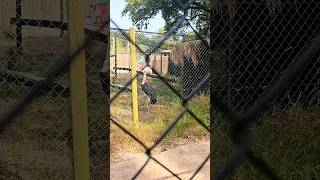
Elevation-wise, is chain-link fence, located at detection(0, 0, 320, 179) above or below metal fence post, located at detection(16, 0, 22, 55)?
below

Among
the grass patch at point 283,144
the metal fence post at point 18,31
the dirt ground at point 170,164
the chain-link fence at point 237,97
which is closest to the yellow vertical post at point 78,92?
the chain-link fence at point 237,97

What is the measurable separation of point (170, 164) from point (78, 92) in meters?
2.32

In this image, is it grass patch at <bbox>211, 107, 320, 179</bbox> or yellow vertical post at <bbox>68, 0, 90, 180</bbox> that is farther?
grass patch at <bbox>211, 107, 320, 179</bbox>

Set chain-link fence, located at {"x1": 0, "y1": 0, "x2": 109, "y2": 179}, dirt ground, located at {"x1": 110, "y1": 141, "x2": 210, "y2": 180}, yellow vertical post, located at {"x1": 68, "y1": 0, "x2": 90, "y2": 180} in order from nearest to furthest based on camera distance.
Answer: yellow vertical post, located at {"x1": 68, "y1": 0, "x2": 90, "y2": 180}
chain-link fence, located at {"x1": 0, "y1": 0, "x2": 109, "y2": 179}
dirt ground, located at {"x1": 110, "y1": 141, "x2": 210, "y2": 180}

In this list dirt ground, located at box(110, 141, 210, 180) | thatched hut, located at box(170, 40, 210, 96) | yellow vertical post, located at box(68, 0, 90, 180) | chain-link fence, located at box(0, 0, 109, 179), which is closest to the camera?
yellow vertical post, located at box(68, 0, 90, 180)

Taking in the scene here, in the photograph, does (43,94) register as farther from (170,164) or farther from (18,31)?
(170,164)

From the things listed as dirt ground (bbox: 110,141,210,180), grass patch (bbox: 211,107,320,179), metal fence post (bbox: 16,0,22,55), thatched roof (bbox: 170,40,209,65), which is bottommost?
dirt ground (bbox: 110,141,210,180)

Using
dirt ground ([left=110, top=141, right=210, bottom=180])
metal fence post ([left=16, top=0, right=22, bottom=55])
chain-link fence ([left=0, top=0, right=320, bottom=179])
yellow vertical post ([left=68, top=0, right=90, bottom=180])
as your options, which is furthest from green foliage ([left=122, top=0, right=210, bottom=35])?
dirt ground ([left=110, top=141, right=210, bottom=180])

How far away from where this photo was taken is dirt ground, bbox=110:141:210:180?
12.1 feet

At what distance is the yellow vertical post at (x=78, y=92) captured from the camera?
2.02 metres

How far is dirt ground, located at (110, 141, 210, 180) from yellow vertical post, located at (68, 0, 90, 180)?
4.82 feet

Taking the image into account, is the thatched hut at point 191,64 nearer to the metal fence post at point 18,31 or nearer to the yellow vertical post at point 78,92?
the metal fence post at point 18,31

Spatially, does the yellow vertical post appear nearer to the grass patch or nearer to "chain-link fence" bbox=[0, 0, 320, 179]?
"chain-link fence" bbox=[0, 0, 320, 179]

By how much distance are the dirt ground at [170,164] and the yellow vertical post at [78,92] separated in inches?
57.9
